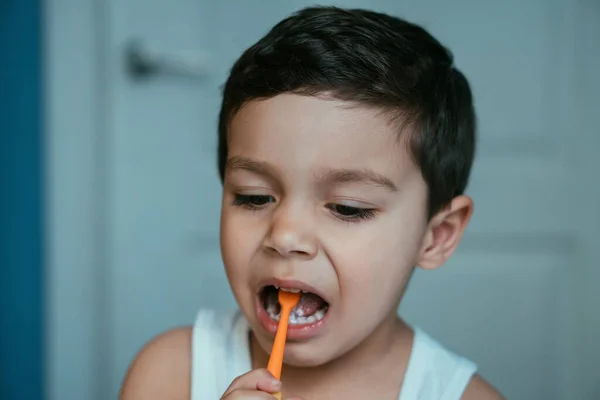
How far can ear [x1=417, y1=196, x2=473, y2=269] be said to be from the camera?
31.7 inches

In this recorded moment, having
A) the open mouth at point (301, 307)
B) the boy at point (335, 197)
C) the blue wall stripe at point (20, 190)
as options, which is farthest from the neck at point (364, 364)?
the blue wall stripe at point (20, 190)

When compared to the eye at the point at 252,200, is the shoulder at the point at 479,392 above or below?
below

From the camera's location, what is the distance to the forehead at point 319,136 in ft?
2.19

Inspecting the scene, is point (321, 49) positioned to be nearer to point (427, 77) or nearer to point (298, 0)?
Answer: point (427, 77)

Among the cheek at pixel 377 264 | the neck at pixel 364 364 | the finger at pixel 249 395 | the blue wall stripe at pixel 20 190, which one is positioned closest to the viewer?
the finger at pixel 249 395

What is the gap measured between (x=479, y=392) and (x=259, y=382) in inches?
13.7

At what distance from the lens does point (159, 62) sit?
1.31 m

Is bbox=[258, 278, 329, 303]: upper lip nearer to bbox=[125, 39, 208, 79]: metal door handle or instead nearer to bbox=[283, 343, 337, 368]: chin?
bbox=[283, 343, 337, 368]: chin

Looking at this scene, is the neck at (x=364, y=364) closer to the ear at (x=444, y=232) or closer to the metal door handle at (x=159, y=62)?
the ear at (x=444, y=232)

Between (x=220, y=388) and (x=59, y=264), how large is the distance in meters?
0.66

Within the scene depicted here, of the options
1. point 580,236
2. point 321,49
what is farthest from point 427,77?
point 580,236

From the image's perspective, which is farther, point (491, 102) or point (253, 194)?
point (491, 102)

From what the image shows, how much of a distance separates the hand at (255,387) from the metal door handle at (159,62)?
834mm

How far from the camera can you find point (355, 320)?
0.71 m
